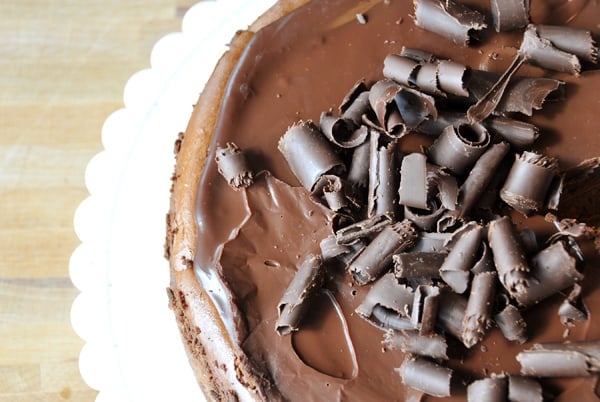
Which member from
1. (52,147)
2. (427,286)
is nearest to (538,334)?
(427,286)

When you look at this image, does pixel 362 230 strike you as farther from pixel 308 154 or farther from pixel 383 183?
pixel 308 154

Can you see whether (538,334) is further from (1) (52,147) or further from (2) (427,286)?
(1) (52,147)

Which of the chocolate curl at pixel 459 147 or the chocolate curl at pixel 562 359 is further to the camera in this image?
the chocolate curl at pixel 459 147

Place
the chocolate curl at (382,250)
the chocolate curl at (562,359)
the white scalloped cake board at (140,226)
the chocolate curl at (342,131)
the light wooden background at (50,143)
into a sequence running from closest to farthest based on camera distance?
the chocolate curl at (562,359) → the chocolate curl at (382,250) → the chocolate curl at (342,131) → the white scalloped cake board at (140,226) → the light wooden background at (50,143)

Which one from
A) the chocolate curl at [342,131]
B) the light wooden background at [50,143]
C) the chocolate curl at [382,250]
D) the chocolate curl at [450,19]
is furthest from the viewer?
the light wooden background at [50,143]

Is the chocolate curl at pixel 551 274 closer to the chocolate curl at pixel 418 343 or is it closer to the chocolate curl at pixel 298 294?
the chocolate curl at pixel 418 343

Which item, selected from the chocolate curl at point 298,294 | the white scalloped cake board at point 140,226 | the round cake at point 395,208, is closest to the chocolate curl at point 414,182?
the round cake at point 395,208

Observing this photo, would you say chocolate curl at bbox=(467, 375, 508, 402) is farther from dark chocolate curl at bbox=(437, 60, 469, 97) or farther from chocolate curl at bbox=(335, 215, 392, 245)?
dark chocolate curl at bbox=(437, 60, 469, 97)

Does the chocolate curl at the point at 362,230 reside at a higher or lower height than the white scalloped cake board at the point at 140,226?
higher
